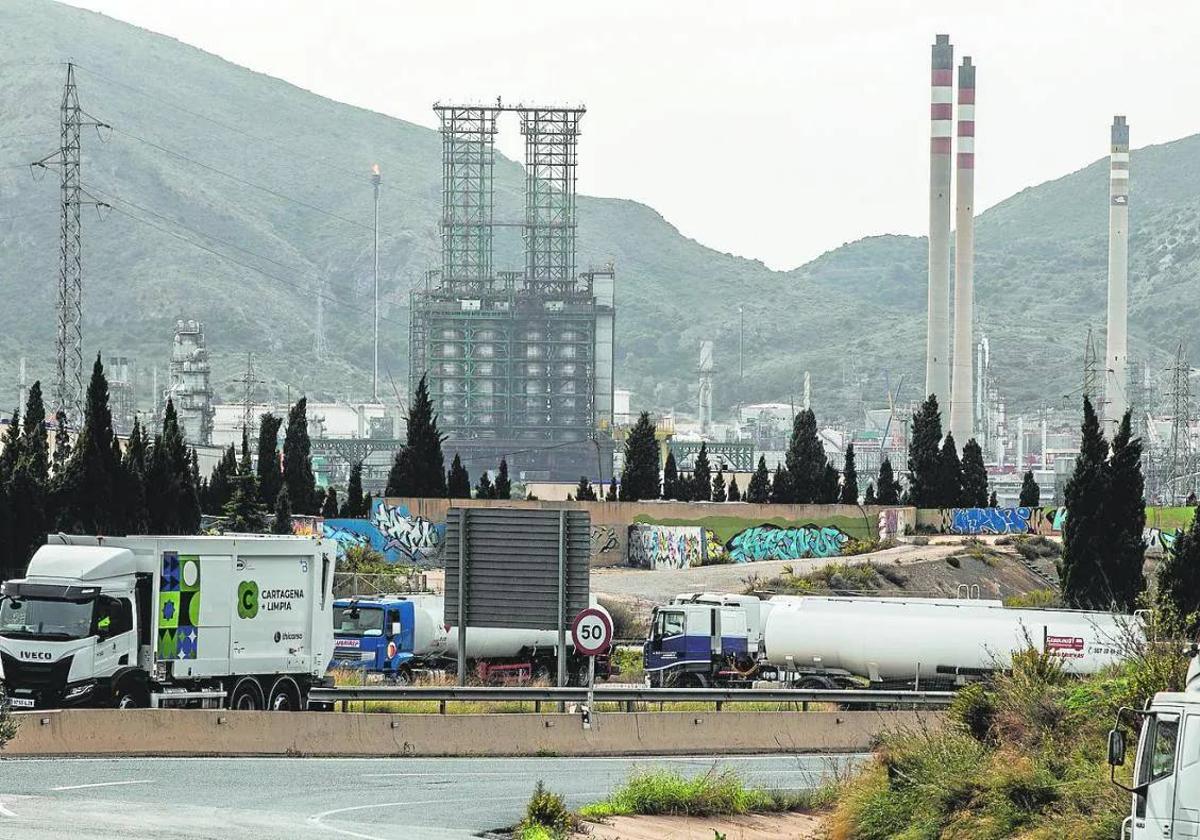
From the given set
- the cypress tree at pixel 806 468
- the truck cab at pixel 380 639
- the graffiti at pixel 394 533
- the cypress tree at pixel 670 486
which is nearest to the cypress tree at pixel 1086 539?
the truck cab at pixel 380 639

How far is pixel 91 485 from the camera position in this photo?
2210 inches

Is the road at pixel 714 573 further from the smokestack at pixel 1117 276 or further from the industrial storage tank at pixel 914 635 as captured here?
the smokestack at pixel 1117 276

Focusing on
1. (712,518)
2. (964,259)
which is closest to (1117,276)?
(964,259)

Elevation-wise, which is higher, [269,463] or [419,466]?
[269,463]

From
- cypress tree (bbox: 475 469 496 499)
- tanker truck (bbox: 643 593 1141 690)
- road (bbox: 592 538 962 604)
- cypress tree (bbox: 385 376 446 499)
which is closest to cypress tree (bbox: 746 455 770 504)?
cypress tree (bbox: 475 469 496 499)

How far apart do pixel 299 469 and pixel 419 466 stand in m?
7.72

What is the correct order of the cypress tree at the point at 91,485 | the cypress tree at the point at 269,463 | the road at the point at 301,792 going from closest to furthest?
1. the road at the point at 301,792
2. the cypress tree at the point at 91,485
3. the cypress tree at the point at 269,463

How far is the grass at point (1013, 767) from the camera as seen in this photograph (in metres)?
20.5

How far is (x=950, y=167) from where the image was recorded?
17362 cm

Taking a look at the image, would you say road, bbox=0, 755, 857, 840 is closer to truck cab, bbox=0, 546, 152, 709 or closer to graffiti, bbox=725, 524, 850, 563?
truck cab, bbox=0, 546, 152, 709

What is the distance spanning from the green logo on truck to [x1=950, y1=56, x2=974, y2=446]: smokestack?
142m

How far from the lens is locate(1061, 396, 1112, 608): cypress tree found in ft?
194

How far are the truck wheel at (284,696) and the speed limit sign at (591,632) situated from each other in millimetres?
6421

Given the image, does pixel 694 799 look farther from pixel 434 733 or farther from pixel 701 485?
pixel 701 485
